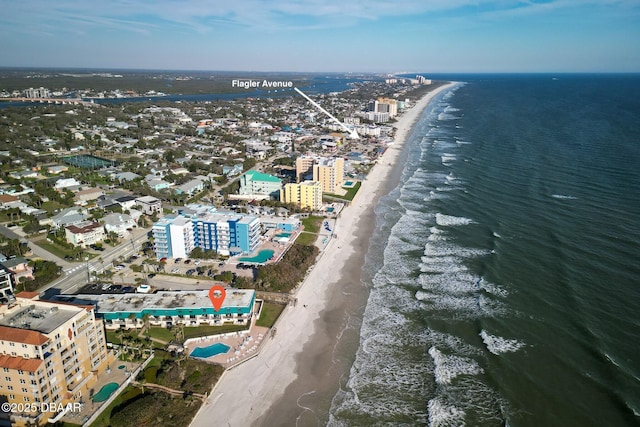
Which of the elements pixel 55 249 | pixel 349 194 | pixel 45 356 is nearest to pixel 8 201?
pixel 55 249

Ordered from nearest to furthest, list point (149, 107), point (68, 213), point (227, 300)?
point (227, 300), point (68, 213), point (149, 107)

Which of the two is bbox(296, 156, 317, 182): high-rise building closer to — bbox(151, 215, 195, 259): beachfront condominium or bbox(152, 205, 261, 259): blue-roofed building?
bbox(152, 205, 261, 259): blue-roofed building

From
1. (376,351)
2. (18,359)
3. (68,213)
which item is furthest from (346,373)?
(68,213)

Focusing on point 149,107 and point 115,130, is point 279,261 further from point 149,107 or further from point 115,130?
point 149,107

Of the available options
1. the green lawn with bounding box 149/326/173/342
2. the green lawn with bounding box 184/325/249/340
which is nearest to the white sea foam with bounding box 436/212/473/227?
the green lawn with bounding box 184/325/249/340

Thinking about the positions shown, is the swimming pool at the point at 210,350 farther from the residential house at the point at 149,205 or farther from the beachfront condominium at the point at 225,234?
the residential house at the point at 149,205

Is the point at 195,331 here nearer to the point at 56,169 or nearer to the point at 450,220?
the point at 450,220

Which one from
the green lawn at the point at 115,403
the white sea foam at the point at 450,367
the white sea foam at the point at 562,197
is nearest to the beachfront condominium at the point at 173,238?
the green lawn at the point at 115,403
